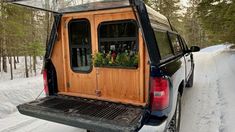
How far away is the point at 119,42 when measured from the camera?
367 cm

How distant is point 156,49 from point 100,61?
1186 mm

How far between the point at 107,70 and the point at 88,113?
999 millimetres

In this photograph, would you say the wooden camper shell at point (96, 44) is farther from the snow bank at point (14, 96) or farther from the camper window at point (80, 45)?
the snow bank at point (14, 96)

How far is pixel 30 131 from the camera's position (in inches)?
154

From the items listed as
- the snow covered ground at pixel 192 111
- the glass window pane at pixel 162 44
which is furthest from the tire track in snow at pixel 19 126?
the glass window pane at pixel 162 44

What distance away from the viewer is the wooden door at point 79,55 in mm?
3895

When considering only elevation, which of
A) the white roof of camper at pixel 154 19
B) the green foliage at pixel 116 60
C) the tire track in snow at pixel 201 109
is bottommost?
the tire track in snow at pixel 201 109

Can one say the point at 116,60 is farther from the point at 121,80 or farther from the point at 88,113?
the point at 88,113

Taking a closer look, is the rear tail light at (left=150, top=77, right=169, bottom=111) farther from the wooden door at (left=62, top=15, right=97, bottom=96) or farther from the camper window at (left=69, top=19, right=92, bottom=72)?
the camper window at (left=69, top=19, right=92, bottom=72)

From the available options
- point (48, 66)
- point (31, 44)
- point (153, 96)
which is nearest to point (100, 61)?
point (48, 66)

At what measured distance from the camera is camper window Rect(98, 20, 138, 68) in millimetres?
3492

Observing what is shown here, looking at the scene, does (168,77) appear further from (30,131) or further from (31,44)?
(31,44)

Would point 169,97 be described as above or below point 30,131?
above

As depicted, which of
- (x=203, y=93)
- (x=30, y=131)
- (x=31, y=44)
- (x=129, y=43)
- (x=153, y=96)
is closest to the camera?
(x=153, y=96)
